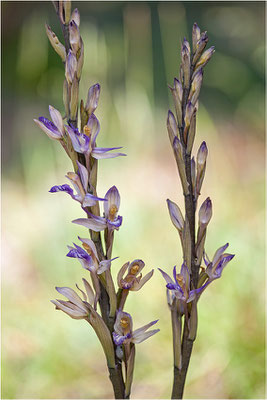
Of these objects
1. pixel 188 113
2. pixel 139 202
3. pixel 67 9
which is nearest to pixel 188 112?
pixel 188 113

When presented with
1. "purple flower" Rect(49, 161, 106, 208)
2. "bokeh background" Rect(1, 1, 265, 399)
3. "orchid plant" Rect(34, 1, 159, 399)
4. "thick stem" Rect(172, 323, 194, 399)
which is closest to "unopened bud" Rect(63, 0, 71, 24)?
"orchid plant" Rect(34, 1, 159, 399)

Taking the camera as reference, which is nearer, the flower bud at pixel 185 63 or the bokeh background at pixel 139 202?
the flower bud at pixel 185 63

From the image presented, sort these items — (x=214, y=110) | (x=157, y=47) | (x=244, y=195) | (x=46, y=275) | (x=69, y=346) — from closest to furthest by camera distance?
(x=69, y=346), (x=46, y=275), (x=244, y=195), (x=214, y=110), (x=157, y=47)

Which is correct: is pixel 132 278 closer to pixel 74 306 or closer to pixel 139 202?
pixel 74 306

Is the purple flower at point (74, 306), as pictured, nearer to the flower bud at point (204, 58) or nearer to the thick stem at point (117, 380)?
the thick stem at point (117, 380)

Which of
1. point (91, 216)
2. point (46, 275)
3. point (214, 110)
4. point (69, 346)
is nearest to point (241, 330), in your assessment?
point (69, 346)

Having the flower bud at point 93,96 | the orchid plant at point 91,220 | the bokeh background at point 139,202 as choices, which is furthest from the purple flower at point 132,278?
the bokeh background at point 139,202

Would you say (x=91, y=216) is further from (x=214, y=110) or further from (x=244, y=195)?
(x=214, y=110)

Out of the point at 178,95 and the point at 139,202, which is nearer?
the point at 178,95
